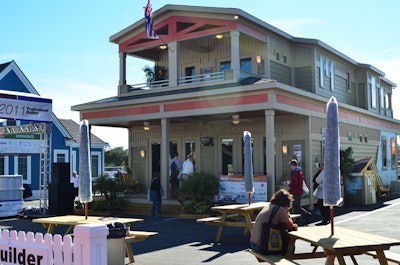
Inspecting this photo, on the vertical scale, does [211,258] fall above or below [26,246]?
below

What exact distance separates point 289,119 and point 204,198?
4.97 meters

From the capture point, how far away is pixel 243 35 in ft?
59.1

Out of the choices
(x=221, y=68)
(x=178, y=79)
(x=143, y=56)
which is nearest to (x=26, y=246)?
(x=178, y=79)

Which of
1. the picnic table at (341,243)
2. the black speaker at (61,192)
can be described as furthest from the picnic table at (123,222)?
the black speaker at (61,192)

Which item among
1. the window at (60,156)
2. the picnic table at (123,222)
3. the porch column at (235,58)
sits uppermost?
the porch column at (235,58)

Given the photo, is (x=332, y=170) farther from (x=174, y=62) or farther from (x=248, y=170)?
(x=174, y=62)

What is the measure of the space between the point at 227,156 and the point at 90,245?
590 inches

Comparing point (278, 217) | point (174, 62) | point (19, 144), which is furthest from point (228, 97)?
point (19, 144)

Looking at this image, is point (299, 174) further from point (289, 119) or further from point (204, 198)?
point (289, 119)

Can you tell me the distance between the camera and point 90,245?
5.37 m

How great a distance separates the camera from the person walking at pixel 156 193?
15.8m

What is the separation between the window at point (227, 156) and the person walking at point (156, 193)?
4.67 metres

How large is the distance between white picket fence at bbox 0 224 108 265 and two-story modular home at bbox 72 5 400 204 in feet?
31.2

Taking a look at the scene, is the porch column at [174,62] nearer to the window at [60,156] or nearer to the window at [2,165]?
the window at [2,165]
